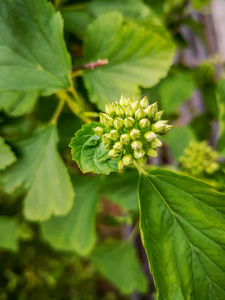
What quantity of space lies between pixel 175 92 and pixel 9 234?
1.08 m

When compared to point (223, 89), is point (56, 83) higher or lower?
higher

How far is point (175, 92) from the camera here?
1355mm

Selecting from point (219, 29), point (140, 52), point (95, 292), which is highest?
point (140, 52)

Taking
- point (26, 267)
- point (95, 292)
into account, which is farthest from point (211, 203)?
point (95, 292)

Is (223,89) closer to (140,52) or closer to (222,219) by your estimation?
(140,52)

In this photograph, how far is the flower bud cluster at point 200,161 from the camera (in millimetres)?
949

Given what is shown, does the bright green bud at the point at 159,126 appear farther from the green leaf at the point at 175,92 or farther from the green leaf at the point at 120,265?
the green leaf at the point at 120,265

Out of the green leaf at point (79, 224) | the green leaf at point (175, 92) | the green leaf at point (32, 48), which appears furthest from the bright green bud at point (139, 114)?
the green leaf at point (175, 92)

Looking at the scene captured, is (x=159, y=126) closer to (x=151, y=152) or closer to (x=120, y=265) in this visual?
(x=151, y=152)

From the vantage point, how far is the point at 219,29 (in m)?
1.99

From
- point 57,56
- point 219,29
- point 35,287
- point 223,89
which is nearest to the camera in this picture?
point 57,56

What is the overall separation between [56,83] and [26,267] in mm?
1505

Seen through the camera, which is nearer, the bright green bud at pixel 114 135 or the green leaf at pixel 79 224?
the bright green bud at pixel 114 135

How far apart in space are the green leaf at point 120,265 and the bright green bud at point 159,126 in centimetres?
109
